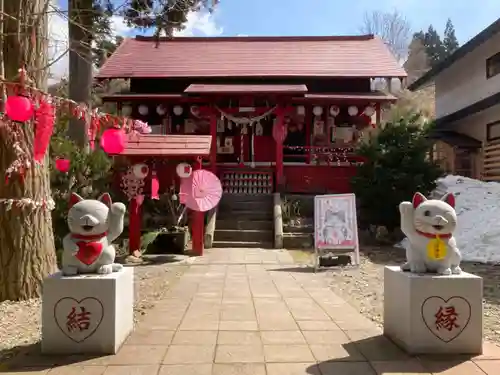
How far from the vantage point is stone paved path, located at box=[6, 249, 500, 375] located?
372 centimetres

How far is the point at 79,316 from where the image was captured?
4020 mm

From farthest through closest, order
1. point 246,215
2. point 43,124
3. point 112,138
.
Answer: point 246,215, point 112,138, point 43,124

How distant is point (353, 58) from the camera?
19.1 m

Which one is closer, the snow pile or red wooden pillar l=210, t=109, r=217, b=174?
the snow pile

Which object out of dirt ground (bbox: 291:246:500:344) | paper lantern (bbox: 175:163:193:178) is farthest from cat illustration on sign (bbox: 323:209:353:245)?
paper lantern (bbox: 175:163:193:178)

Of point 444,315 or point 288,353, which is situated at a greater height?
point 444,315

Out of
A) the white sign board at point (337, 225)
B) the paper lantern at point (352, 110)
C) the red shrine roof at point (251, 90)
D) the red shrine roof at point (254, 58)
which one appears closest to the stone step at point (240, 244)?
the white sign board at point (337, 225)

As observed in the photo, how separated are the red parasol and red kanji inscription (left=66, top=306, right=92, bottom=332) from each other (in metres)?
6.16

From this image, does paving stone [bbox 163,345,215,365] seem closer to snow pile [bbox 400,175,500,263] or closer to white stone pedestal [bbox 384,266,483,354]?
white stone pedestal [bbox 384,266,483,354]

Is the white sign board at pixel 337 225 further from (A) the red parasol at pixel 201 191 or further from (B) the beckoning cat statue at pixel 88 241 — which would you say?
(B) the beckoning cat statue at pixel 88 241

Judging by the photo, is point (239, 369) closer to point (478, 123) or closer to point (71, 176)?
point (71, 176)

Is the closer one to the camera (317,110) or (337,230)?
(337,230)

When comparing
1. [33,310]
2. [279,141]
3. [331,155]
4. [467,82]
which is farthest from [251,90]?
[33,310]

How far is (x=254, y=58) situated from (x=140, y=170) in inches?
427
